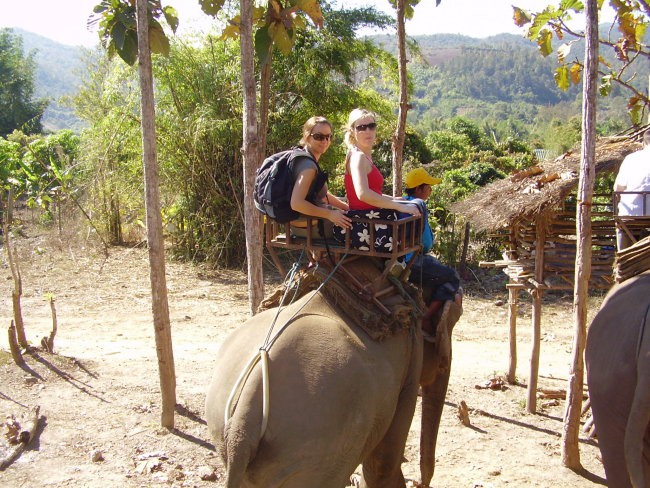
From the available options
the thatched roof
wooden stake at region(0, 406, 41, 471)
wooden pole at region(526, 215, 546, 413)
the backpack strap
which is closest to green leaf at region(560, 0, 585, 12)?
the thatched roof

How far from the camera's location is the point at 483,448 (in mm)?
6836

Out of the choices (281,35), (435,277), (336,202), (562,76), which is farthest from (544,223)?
(336,202)

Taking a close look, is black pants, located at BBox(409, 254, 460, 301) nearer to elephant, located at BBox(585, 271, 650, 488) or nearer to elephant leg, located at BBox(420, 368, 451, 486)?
elephant leg, located at BBox(420, 368, 451, 486)

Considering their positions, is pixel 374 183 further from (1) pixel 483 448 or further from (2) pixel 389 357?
(1) pixel 483 448

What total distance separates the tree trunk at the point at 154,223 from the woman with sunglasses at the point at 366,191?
270 centimetres

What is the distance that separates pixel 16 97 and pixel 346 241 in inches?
1550

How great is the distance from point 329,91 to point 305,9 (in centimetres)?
899

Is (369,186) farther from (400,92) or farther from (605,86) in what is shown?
(605,86)

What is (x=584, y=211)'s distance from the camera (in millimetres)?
5535

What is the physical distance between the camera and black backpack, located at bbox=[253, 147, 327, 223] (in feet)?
13.1

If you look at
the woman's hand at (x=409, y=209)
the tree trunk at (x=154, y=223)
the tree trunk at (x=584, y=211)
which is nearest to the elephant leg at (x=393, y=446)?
the woman's hand at (x=409, y=209)

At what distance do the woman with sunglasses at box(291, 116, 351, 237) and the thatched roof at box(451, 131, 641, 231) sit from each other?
12.0 ft

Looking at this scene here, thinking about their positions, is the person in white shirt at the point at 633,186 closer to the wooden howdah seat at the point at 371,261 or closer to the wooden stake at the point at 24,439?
the wooden howdah seat at the point at 371,261

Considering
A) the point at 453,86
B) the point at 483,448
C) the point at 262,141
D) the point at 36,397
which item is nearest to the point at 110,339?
the point at 36,397
